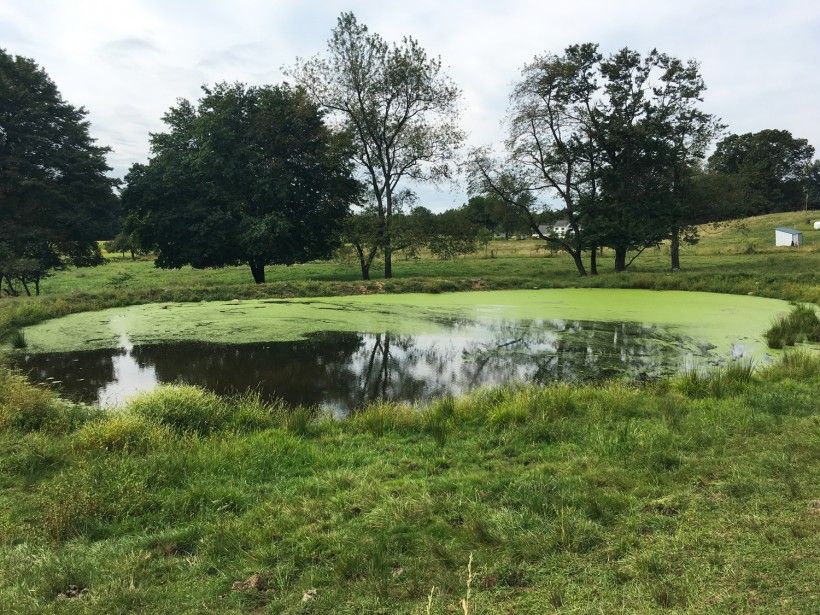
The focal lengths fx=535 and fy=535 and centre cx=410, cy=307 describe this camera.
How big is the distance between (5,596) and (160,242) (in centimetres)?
1958

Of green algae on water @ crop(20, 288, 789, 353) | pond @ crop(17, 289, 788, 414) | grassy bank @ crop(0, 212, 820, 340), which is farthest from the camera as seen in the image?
grassy bank @ crop(0, 212, 820, 340)

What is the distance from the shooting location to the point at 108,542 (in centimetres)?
310

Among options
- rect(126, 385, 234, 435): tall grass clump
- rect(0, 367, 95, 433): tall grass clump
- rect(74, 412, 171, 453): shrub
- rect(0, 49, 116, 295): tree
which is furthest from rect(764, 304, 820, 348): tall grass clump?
rect(0, 49, 116, 295): tree

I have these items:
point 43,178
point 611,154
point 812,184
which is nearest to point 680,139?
point 611,154

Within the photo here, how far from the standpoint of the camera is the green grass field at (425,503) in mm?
2469

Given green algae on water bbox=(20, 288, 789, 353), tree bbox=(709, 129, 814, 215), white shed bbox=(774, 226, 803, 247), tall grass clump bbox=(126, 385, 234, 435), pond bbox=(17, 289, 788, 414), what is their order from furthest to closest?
tree bbox=(709, 129, 814, 215)
white shed bbox=(774, 226, 803, 247)
green algae on water bbox=(20, 288, 789, 353)
pond bbox=(17, 289, 788, 414)
tall grass clump bbox=(126, 385, 234, 435)

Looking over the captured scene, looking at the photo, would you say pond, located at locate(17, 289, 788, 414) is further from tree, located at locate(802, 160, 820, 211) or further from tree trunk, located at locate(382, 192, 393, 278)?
tree, located at locate(802, 160, 820, 211)

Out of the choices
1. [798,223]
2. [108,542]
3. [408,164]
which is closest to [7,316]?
[108,542]

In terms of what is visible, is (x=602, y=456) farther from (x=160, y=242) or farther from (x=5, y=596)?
(x=160, y=242)

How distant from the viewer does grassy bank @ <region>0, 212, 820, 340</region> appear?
14164 millimetres

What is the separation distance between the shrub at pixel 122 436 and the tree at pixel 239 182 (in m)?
14.1

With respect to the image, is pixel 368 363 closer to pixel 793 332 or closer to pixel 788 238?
pixel 793 332

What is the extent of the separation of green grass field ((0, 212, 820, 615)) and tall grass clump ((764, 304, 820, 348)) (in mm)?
3142

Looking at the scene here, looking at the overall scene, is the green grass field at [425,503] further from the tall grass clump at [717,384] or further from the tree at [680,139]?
the tree at [680,139]
